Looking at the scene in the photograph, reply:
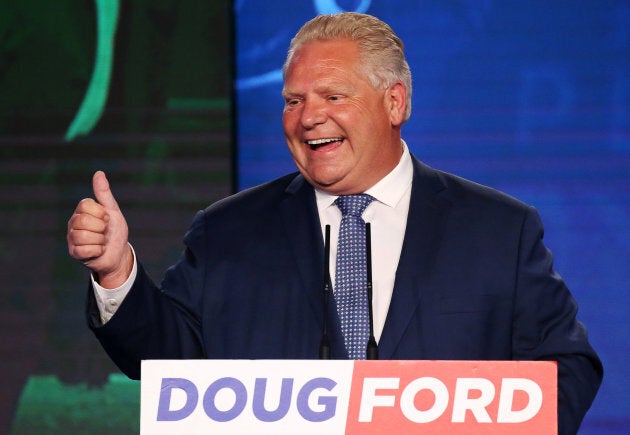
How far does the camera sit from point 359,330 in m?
1.96

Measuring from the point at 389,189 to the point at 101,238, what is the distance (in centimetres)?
69

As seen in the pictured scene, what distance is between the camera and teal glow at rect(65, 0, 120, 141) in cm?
343

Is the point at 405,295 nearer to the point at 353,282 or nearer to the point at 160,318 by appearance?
the point at 353,282

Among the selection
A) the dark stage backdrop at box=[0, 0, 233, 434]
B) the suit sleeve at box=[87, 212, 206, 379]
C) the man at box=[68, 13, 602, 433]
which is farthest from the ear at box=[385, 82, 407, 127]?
the dark stage backdrop at box=[0, 0, 233, 434]

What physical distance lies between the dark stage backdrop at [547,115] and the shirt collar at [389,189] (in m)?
1.14

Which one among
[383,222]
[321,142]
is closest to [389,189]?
[383,222]

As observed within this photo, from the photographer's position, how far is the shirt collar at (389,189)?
2.17 m

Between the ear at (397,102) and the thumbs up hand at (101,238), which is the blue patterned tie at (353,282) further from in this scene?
the thumbs up hand at (101,238)

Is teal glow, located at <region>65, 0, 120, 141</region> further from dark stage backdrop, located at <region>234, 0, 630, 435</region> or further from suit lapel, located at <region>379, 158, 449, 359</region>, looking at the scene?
suit lapel, located at <region>379, 158, 449, 359</region>

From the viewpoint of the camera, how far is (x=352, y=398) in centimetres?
142

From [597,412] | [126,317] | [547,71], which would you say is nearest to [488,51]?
[547,71]

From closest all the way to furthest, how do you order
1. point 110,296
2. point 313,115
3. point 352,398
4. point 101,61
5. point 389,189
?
1. point 352,398
2. point 110,296
3. point 313,115
4. point 389,189
5. point 101,61

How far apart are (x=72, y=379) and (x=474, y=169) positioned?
147 centimetres

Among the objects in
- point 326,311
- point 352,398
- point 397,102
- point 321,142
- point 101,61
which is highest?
point 101,61
